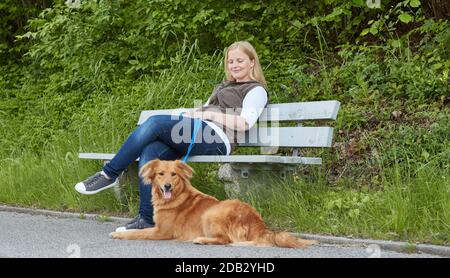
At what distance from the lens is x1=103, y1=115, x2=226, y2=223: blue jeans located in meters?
4.87

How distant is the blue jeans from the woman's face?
619 millimetres

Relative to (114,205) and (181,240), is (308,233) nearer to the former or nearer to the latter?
(181,240)

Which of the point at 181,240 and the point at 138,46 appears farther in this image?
the point at 138,46

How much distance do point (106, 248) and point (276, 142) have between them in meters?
1.70

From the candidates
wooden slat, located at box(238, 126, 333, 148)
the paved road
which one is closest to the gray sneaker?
the paved road

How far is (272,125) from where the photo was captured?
18.6 feet

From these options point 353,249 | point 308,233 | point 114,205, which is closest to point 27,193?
point 114,205

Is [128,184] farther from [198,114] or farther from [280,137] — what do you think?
[280,137]

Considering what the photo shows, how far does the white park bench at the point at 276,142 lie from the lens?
5004 mm

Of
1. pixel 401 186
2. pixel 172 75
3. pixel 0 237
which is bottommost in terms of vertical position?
pixel 0 237

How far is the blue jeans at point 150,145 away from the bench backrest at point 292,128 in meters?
0.41

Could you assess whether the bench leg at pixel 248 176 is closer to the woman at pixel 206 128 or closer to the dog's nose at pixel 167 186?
the woman at pixel 206 128

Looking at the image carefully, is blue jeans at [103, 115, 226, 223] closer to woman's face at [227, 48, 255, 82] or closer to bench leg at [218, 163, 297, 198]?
bench leg at [218, 163, 297, 198]
